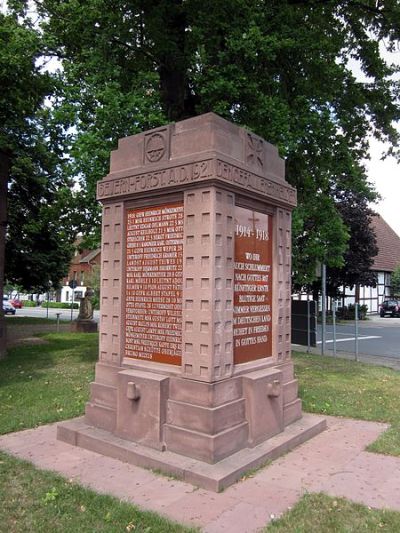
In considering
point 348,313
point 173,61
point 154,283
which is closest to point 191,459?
point 154,283

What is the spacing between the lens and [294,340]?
16156mm

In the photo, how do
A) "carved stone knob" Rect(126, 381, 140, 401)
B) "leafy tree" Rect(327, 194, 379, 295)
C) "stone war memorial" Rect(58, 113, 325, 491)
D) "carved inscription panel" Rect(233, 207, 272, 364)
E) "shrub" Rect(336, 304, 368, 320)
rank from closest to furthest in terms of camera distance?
"stone war memorial" Rect(58, 113, 325, 491) < "carved stone knob" Rect(126, 381, 140, 401) < "carved inscription panel" Rect(233, 207, 272, 364) < "leafy tree" Rect(327, 194, 379, 295) < "shrub" Rect(336, 304, 368, 320)

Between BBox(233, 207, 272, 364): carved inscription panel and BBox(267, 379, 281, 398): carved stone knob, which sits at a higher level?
BBox(233, 207, 272, 364): carved inscription panel

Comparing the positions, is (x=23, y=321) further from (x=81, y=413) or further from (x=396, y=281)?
(x=396, y=281)

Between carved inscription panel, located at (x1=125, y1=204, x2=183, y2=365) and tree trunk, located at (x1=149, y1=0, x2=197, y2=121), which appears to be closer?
carved inscription panel, located at (x1=125, y1=204, x2=183, y2=365)

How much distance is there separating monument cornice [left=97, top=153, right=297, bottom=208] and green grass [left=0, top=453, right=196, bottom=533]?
10.4 feet

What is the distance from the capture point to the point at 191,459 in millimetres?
4777

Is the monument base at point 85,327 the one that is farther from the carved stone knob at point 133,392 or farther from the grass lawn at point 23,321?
the carved stone knob at point 133,392

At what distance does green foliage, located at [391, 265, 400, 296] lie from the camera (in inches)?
1992

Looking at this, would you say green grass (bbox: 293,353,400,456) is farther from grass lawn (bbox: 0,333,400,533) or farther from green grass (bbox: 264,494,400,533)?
green grass (bbox: 264,494,400,533)

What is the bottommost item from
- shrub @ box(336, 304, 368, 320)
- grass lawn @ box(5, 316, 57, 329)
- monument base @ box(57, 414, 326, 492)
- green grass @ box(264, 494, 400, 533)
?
grass lawn @ box(5, 316, 57, 329)

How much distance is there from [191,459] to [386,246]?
5407 centimetres

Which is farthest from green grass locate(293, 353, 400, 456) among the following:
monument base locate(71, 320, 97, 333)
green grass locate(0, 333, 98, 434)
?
monument base locate(71, 320, 97, 333)

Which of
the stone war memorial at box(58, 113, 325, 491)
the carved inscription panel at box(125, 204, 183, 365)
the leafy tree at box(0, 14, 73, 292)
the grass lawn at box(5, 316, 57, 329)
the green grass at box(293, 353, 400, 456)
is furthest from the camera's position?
the grass lawn at box(5, 316, 57, 329)
